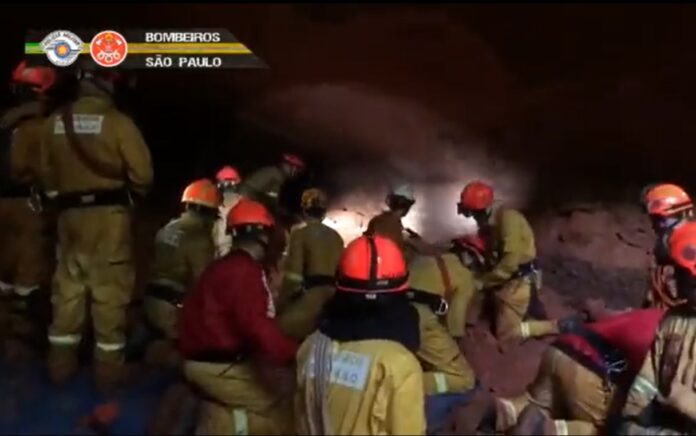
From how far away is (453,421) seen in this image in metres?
5.04

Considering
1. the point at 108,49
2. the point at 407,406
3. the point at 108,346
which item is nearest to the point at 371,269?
the point at 407,406

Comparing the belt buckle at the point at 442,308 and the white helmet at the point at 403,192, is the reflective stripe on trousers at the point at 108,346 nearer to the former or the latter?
the belt buckle at the point at 442,308

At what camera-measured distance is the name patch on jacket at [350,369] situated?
12.6 feet

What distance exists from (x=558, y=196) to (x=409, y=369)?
495cm

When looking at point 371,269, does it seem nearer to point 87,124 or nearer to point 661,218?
point 87,124

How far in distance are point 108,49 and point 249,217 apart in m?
2.00

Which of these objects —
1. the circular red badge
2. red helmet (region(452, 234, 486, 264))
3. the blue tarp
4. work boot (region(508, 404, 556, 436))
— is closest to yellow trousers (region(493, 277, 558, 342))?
red helmet (region(452, 234, 486, 264))

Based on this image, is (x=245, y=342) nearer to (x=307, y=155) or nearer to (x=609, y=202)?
(x=307, y=155)

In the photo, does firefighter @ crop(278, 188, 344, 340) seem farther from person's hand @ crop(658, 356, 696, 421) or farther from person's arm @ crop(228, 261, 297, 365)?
person's hand @ crop(658, 356, 696, 421)

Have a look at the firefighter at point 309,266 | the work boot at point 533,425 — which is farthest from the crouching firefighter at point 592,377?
the firefighter at point 309,266

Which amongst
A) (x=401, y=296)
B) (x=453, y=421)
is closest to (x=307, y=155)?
(x=453, y=421)

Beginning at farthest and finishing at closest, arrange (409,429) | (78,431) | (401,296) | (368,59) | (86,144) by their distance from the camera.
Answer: (368,59) < (86,144) < (78,431) < (401,296) < (409,429)

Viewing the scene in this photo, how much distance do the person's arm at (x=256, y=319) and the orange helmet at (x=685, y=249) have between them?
1571mm

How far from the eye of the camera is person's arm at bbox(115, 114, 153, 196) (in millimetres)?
5523
